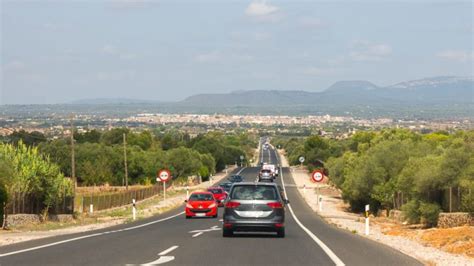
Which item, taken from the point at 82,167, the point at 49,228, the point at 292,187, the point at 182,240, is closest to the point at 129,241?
the point at 182,240

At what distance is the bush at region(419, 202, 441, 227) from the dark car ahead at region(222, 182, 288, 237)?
16.3m

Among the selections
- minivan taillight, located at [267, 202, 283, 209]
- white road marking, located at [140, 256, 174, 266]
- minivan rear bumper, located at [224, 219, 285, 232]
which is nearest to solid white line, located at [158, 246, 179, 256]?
white road marking, located at [140, 256, 174, 266]

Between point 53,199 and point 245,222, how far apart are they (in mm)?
21503

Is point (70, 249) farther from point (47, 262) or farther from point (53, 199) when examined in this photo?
point (53, 199)

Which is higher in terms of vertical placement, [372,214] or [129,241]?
[129,241]

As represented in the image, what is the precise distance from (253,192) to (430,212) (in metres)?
16.9

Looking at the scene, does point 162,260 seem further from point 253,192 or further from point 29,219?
point 29,219

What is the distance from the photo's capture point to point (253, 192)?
2402 cm

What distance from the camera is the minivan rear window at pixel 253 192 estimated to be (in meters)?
23.9

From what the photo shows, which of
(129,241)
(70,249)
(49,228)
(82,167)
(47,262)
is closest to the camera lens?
(47,262)

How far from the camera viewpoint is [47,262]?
16.5 m

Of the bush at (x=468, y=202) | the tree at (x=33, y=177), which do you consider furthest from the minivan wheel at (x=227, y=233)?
the tree at (x=33, y=177)

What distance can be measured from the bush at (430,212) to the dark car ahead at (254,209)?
1632cm

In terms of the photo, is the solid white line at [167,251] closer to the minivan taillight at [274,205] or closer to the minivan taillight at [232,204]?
the minivan taillight at [232,204]
